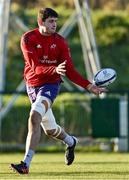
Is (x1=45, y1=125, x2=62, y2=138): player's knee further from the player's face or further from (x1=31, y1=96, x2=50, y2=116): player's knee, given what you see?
the player's face

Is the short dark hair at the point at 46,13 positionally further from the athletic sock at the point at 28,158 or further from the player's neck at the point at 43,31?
the athletic sock at the point at 28,158

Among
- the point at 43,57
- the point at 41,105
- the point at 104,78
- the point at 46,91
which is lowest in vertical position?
the point at 41,105

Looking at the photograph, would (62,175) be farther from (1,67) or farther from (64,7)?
(64,7)

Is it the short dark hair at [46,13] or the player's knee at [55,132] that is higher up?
the short dark hair at [46,13]

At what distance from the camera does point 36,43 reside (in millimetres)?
11297

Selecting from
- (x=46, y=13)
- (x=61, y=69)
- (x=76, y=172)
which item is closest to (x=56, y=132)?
(x=76, y=172)

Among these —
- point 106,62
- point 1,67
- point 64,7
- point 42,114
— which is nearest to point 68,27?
point 1,67

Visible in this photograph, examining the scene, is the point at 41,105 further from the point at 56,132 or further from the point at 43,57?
the point at 56,132

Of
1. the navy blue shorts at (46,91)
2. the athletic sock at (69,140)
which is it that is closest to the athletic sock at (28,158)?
the navy blue shorts at (46,91)

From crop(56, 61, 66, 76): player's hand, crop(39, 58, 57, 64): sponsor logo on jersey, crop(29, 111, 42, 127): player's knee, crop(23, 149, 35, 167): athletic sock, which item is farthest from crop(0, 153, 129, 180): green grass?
crop(39, 58, 57, 64): sponsor logo on jersey

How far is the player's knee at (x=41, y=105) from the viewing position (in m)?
10.9

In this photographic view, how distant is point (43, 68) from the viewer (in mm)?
11156

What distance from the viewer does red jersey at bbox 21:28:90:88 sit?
1116 centimetres

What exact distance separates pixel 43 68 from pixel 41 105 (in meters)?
0.52
